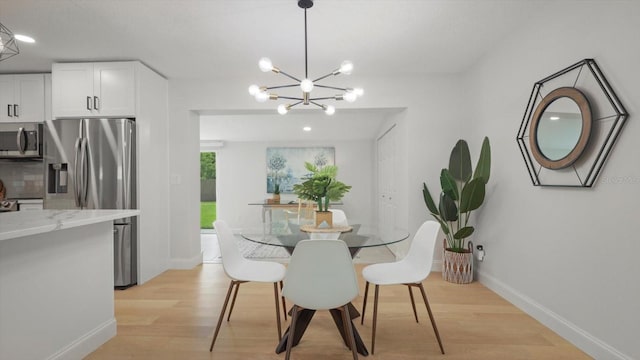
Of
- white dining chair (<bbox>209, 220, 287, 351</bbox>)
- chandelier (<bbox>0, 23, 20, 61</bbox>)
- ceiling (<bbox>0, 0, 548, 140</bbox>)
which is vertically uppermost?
ceiling (<bbox>0, 0, 548, 140</bbox>)

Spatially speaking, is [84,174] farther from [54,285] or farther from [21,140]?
[54,285]

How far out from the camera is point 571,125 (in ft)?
6.79

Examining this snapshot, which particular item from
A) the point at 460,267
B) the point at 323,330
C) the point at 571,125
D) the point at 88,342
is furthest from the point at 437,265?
the point at 88,342

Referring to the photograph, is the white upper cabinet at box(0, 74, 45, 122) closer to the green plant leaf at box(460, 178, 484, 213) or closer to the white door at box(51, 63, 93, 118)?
the white door at box(51, 63, 93, 118)

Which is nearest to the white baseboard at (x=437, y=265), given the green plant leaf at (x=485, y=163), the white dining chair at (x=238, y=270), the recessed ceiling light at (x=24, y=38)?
the green plant leaf at (x=485, y=163)

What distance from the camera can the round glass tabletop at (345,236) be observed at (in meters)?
1.93

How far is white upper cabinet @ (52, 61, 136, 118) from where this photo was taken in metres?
3.35

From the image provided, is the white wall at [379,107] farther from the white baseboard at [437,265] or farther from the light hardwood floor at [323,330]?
the light hardwood floor at [323,330]

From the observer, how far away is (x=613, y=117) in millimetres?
1780

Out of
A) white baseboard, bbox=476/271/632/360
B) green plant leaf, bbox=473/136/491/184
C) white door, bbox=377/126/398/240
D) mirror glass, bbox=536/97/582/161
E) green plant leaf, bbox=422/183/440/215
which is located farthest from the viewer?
white door, bbox=377/126/398/240

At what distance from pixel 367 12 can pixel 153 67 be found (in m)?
2.57

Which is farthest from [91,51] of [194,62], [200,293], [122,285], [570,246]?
[570,246]

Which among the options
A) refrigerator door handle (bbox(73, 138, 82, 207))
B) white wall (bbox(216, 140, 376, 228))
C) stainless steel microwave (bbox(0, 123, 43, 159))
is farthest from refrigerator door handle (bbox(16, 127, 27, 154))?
white wall (bbox(216, 140, 376, 228))

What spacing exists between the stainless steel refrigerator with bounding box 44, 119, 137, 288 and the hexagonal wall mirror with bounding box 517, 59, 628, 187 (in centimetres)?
383
